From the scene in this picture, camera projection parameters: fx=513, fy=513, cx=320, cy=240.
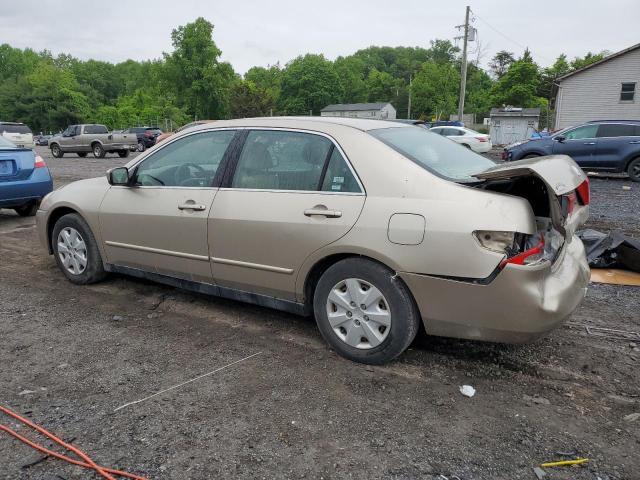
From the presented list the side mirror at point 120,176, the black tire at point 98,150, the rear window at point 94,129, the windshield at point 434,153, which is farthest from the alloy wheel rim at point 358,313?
the rear window at point 94,129

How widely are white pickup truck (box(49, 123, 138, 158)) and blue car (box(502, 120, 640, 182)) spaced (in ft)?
59.4

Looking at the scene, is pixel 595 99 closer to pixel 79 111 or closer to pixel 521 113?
pixel 521 113

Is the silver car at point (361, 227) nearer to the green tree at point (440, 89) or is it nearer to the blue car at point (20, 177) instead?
the blue car at point (20, 177)

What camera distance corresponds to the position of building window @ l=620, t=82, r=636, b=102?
2852 cm

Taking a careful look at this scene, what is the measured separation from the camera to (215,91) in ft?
205

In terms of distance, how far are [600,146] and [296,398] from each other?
1397cm

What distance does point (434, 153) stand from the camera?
3.55 m

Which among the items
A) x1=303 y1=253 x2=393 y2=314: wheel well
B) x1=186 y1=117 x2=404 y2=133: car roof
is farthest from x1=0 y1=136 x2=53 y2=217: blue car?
x1=303 y1=253 x2=393 y2=314: wheel well

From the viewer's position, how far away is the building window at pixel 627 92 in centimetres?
2852

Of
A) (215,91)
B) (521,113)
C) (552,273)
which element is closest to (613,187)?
(552,273)

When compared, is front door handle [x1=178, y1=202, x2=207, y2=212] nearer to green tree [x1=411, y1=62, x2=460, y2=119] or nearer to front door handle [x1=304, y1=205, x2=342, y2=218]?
front door handle [x1=304, y1=205, x2=342, y2=218]

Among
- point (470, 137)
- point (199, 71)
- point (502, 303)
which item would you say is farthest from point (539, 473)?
point (199, 71)

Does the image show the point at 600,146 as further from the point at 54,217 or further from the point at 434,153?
the point at 54,217

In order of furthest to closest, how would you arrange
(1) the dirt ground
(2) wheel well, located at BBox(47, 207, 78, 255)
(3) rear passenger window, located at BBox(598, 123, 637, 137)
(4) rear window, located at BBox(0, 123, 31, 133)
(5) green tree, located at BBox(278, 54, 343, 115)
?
1. (5) green tree, located at BBox(278, 54, 343, 115)
2. (4) rear window, located at BBox(0, 123, 31, 133)
3. (3) rear passenger window, located at BBox(598, 123, 637, 137)
4. (2) wheel well, located at BBox(47, 207, 78, 255)
5. (1) the dirt ground
